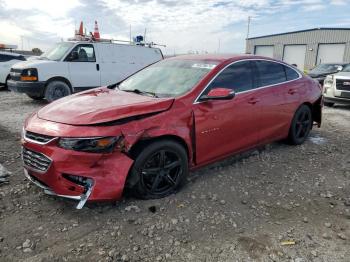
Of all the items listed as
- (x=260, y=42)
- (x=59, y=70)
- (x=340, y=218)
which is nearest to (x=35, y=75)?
(x=59, y=70)

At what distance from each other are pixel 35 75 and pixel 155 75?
6.01m

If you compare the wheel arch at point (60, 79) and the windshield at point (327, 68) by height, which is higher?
the windshield at point (327, 68)

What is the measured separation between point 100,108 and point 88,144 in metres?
0.49

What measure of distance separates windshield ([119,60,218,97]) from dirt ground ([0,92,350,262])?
3.96ft

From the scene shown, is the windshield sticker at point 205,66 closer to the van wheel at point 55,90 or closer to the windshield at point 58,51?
the van wheel at point 55,90

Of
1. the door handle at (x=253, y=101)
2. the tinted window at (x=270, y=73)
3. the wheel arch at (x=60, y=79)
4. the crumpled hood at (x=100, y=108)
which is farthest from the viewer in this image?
the wheel arch at (x=60, y=79)

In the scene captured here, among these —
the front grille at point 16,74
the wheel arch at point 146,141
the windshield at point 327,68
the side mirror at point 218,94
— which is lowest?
the wheel arch at point 146,141

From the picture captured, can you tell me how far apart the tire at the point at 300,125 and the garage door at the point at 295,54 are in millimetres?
32900

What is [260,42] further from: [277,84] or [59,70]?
[277,84]

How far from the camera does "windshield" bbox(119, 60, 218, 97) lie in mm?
4008

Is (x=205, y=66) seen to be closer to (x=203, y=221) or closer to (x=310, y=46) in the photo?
(x=203, y=221)

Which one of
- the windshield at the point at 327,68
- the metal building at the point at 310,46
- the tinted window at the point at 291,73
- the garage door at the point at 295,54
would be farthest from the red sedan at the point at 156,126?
the garage door at the point at 295,54

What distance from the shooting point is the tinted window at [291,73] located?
5438 millimetres

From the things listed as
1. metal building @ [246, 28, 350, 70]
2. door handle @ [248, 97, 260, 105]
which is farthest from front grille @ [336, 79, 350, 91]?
metal building @ [246, 28, 350, 70]
